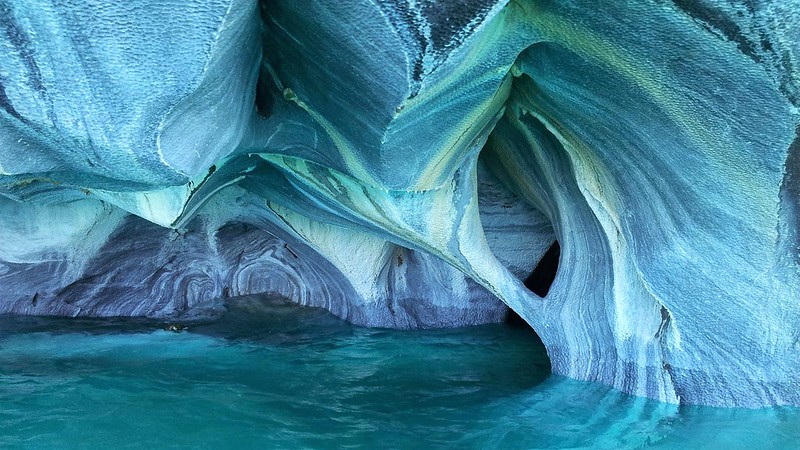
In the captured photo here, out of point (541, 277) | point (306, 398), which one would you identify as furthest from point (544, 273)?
point (306, 398)

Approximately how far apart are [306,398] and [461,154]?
5.26 feet

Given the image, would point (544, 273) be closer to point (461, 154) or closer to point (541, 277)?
point (541, 277)

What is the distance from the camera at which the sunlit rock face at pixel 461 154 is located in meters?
2.24

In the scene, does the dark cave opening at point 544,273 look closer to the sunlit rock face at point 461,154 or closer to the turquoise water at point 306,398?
the sunlit rock face at point 461,154

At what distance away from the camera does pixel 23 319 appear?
184 inches

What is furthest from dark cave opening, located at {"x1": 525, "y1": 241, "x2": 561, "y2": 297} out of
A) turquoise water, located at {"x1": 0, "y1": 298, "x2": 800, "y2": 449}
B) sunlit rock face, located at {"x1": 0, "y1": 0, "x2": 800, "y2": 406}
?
turquoise water, located at {"x1": 0, "y1": 298, "x2": 800, "y2": 449}

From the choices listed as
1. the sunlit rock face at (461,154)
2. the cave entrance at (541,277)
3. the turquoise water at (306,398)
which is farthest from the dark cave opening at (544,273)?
the turquoise water at (306,398)

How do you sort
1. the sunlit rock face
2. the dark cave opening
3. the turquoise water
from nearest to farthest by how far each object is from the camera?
the sunlit rock face
the turquoise water
the dark cave opening

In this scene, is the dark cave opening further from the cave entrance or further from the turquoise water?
the turquoise water

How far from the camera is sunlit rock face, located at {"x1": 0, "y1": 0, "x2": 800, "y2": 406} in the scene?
2238 millimetres

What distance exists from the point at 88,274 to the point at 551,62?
12.5 feet

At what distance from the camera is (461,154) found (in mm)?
3652

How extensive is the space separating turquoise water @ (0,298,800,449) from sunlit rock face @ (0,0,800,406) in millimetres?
302

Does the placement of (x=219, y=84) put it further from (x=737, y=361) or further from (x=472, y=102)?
(x=737, y=361)
